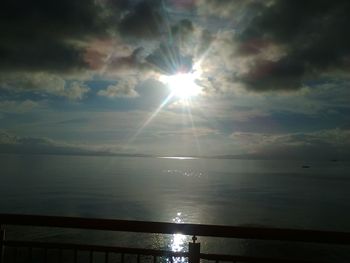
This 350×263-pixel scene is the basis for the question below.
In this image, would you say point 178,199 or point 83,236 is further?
point 178,199

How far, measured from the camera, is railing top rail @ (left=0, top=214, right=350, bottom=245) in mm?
3654

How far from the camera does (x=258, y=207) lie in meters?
63.0

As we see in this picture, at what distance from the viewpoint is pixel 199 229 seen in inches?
153

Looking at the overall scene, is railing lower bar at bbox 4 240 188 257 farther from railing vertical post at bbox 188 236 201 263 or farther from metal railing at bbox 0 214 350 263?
railing vertical post at bbox 188 236 201 263

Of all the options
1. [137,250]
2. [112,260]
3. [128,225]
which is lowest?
[112,260]

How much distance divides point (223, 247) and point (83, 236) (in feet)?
48.1

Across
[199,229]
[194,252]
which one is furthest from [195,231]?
[194,252]

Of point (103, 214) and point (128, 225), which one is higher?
point (128, 225)

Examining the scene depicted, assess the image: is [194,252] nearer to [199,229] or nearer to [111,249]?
[199,229]

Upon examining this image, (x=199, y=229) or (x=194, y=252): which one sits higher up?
(x=199, y=229)

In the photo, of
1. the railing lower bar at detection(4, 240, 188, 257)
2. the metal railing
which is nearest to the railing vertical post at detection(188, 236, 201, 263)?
the metal railing

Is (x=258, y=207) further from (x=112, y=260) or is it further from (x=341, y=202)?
(x=112, y=260)

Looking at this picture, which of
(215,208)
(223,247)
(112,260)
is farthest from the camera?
(215,208)

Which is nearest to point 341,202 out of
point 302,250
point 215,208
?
point 215,208
